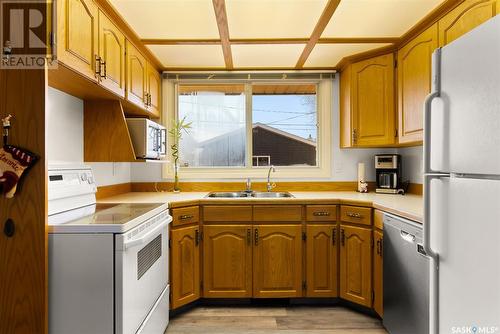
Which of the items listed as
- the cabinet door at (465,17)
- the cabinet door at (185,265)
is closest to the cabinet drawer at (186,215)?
the cabinet door at (185,265)

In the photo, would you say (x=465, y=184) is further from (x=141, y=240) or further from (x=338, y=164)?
(x=338, y=164)

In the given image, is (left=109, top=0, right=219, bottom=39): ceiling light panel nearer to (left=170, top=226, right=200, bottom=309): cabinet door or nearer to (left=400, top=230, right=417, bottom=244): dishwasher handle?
(left=170, top=226, right=200, bottom=309): cabinet door

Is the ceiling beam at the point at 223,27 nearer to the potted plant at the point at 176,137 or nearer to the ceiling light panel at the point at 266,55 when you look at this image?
the ceiling light panel at the point at 266,55

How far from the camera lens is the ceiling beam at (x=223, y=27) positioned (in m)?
1.90

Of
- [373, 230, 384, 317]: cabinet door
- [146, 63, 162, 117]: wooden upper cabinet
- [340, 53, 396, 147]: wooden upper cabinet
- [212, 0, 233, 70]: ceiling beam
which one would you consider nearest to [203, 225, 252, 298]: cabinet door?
[373, 230, 384, 317]: cabinet door

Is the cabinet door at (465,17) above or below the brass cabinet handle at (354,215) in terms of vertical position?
→ above

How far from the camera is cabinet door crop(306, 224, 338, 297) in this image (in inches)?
99.1

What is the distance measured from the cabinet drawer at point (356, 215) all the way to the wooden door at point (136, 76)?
180cm

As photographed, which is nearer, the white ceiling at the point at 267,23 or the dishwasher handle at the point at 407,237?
the dishwasher handle at the point at 407,237

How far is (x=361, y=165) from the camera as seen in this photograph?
10.0ft

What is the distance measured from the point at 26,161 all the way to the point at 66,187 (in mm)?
371

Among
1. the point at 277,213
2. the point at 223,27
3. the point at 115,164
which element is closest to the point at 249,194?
the point at 277,213

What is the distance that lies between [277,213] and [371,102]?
127cm

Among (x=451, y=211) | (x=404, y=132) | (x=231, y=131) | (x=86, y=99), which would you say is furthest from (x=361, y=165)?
(x=86, y=99)
